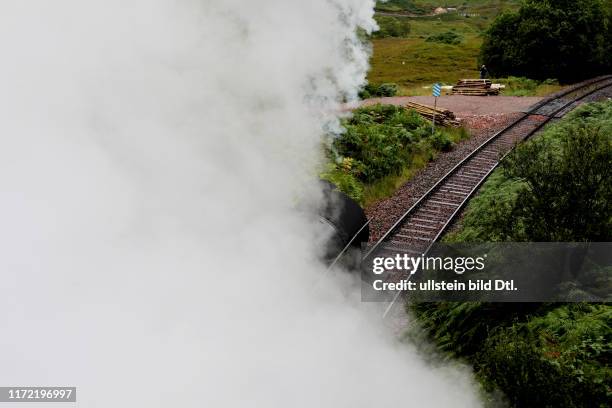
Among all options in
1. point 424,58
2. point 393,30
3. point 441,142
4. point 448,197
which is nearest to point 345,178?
point 448,197

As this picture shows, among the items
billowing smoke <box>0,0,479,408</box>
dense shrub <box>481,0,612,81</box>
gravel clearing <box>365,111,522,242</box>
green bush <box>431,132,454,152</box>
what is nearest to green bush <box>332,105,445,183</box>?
green bush <box>431,132,454,152</box>

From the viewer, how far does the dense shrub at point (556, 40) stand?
111 feet

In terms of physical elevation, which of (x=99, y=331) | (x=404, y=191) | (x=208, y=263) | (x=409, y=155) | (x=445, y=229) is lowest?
(x=99, y=331)

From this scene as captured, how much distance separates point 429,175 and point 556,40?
24065mm

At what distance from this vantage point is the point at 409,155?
674 inches

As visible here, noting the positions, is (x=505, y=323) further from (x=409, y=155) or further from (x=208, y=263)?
(x=409, y=155)

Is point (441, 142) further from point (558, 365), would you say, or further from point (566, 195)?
point (558, 365)

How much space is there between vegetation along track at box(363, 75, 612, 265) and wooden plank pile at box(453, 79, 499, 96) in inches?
280

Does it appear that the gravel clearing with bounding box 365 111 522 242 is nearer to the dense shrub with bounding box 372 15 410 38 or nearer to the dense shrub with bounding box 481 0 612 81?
the dense shrub with bounding box 481 0 612 81

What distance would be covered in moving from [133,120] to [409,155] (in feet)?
38.4

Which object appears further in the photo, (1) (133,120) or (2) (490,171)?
(2) (490,171)

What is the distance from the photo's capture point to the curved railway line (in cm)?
1125

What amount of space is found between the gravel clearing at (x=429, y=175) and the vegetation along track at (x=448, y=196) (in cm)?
28

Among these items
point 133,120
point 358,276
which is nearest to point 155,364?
point 133,120
